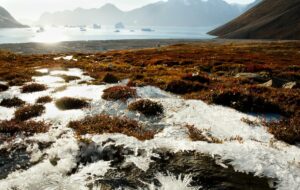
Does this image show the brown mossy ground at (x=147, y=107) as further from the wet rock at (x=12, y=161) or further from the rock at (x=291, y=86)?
the rock at (x=291, y=86)

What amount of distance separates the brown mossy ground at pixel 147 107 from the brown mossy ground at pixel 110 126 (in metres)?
1.38

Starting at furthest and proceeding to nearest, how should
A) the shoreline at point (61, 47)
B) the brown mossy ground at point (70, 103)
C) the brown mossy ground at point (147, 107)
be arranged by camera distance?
the shoreline at point (61, 47) → the brown mossy ground at point (70, 103) → the brown mossy ground at point (147, 107)

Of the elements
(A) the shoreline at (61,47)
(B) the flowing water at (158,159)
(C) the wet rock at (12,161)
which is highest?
(B) the flowing water at (158,159)

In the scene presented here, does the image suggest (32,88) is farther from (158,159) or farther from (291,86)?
(291,86)

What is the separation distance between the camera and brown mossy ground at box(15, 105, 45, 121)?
1483 cm

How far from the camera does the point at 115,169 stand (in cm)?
955

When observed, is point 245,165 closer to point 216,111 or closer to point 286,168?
point 286,168

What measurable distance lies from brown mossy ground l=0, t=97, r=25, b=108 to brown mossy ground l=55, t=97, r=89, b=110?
2167 mm

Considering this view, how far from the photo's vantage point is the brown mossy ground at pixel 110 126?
40.4ft

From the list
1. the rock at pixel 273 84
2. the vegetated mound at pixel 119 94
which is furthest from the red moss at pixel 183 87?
the rock at pixel 273 84

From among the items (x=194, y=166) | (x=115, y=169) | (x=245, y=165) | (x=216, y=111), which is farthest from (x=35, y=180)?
(x=216, y=111)

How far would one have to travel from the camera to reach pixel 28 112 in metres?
15.2

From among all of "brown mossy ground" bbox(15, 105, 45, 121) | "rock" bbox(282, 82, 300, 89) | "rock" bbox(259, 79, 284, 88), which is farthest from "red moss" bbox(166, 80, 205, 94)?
"brown mossy ground" bbox(15, 105, 45, 121)

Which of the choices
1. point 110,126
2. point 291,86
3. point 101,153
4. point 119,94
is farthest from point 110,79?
point 101,153
